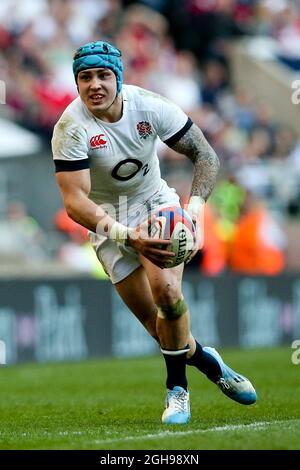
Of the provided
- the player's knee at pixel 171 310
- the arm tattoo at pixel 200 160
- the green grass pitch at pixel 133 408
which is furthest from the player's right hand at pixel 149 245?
the green grass pitch at pixel 133 408

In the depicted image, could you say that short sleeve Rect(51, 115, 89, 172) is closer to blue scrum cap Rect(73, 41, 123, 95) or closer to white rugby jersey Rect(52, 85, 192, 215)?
white rugby jersey Rect(52, 85, 192, 215)

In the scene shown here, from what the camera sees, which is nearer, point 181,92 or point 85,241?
point 85,241

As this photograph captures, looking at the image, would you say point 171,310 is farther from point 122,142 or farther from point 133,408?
point 133,408

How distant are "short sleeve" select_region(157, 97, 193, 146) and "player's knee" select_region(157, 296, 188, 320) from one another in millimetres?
1041

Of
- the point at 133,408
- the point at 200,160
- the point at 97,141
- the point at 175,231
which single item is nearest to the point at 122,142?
the point at 97,141

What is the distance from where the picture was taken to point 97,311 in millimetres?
14211

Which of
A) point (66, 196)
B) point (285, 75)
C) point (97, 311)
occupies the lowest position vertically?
point (97, 311)

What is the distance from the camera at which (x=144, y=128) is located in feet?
24.1

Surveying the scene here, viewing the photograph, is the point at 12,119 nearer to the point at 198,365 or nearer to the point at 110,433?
the point at 198,365

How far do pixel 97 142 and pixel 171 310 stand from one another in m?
1.13
